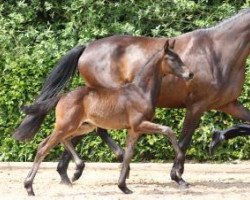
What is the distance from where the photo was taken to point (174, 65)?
8.59 m

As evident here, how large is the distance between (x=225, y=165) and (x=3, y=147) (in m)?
3.45

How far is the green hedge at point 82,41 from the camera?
12.4m

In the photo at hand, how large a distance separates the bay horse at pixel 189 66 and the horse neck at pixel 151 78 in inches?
38.0

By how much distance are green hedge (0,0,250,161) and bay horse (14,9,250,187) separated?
241cm

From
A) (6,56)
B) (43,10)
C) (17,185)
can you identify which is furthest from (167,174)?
(43,10)

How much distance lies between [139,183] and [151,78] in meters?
1.56

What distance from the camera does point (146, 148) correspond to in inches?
491

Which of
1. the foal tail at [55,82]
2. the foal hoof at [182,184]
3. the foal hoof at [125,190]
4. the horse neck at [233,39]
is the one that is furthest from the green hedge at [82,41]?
the foal hoof at [125,190]

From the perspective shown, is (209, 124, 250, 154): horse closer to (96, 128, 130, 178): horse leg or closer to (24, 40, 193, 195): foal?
(96, 128, 130, 178): horse leg

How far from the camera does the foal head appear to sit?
857 centimetres

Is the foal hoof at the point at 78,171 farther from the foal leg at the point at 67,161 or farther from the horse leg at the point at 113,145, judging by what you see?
the horse leg at the point at 113,145

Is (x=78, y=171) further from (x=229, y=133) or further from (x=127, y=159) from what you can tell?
(x=229, y=133)

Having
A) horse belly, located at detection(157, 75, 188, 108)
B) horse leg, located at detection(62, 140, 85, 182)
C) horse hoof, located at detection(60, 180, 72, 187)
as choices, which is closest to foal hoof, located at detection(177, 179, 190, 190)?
horse belly, located at detection(157, 75, 188, 108)

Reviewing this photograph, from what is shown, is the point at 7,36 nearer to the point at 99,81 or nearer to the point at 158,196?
the point at 99,81
